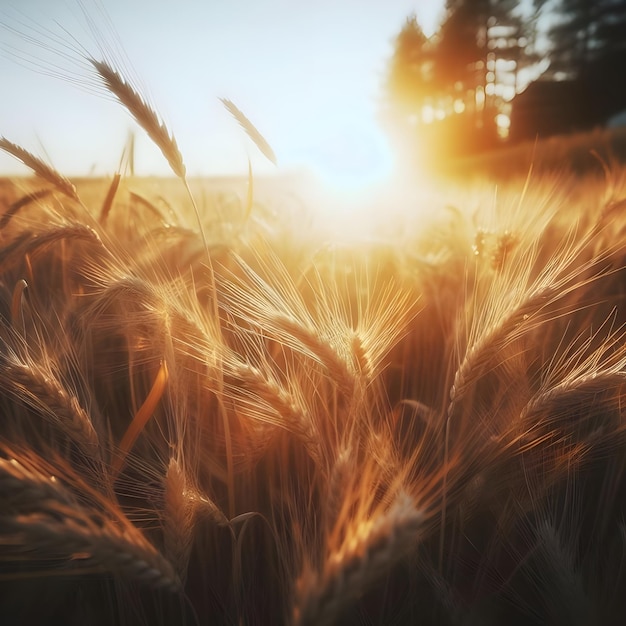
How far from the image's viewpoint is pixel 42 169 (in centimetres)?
137

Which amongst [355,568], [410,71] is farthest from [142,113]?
[410,71]

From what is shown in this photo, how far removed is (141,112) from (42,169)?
565 mm

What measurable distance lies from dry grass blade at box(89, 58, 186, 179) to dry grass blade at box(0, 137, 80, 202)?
460 millimetres

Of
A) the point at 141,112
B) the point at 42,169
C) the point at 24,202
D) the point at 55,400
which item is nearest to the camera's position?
the point at 55,400

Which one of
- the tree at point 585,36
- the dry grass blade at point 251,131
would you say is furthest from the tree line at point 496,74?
the dry grass blade at point 251,131

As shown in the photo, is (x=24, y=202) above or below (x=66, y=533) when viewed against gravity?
above

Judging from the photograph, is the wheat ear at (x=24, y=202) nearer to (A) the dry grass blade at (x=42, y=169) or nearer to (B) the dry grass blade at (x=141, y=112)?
(A) the dry grass blade at (x=42, y=169)

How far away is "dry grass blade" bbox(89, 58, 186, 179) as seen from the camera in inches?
40.1

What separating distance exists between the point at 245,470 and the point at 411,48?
27100 mm

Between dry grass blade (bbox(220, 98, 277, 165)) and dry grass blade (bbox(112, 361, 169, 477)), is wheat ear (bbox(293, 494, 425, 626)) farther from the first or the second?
dry grass blade (bbox(220, 98, 277, 165))

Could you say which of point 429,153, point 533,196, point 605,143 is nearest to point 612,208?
point 533,196

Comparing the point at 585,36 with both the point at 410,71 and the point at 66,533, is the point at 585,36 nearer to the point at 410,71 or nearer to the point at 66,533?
the point at 410,71

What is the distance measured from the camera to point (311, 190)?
13.0 ft

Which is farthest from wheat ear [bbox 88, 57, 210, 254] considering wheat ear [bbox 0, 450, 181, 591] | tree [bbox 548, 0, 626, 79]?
tree [bbox 548, 0, 626, 79]
